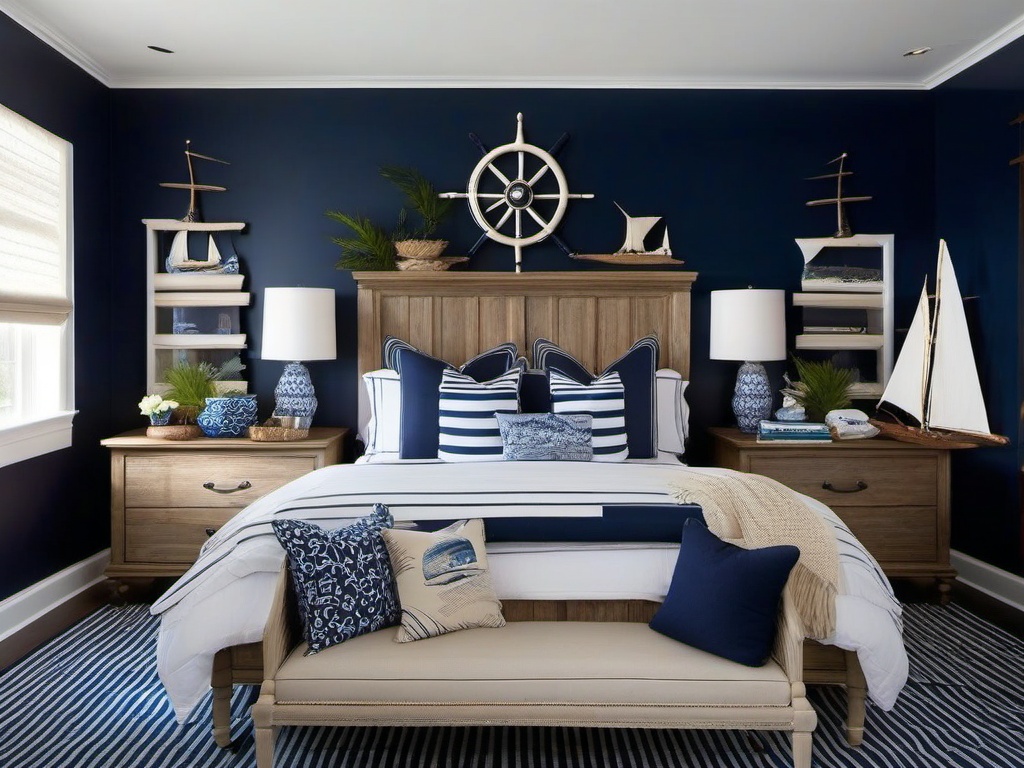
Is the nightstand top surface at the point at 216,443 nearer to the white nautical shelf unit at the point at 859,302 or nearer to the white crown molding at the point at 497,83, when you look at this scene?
the white crown molding at the point at 497,83

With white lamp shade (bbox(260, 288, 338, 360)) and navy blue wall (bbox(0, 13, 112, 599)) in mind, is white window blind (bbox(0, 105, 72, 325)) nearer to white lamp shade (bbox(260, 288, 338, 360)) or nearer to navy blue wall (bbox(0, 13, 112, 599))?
navy blue wall (bbox(0, 13, 112, 599))

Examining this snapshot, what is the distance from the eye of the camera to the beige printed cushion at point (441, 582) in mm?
2266

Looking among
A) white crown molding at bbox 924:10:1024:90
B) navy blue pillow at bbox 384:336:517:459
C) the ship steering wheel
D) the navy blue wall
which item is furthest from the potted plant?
white crown molding at bbox 924:10:1024:90

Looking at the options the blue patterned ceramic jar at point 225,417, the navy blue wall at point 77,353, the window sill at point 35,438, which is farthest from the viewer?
the blue patterned ceramic jar at point 225,417

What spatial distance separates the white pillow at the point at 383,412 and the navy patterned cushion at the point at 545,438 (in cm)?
62

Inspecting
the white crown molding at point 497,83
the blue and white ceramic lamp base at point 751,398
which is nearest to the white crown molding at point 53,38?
the white crown molding at point 497,83

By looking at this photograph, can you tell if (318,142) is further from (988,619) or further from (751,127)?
(988,619)

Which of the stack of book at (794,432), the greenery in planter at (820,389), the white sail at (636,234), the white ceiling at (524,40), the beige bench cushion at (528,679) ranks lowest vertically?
the beige bench cushion at (528,679)

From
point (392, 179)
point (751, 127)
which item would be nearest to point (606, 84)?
point (751, 127)

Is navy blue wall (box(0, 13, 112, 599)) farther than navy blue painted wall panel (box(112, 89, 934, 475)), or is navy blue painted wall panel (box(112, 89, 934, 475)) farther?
navy blue painted wall panel (box(112, 89, 934, 475))

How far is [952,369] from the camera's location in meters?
3.69

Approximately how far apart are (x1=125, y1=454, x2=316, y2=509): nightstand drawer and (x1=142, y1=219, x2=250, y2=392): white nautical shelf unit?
0.62 m

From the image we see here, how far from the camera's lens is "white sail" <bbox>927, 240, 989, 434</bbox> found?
3.64 meters

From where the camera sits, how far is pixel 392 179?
14.1 ft
